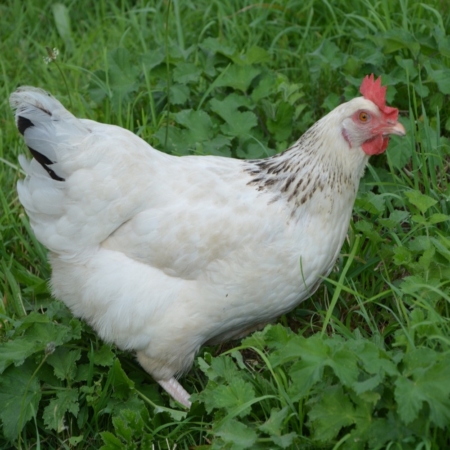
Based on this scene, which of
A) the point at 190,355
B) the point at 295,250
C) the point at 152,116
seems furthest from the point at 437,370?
the point at 152,116

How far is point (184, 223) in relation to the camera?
11.7ft

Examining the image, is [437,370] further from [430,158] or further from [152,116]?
[152,116]

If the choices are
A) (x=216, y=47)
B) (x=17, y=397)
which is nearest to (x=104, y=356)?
(x=17, y=397)

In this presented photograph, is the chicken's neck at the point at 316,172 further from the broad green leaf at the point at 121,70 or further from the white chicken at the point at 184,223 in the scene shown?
the broad green leaf at the point at 121,70

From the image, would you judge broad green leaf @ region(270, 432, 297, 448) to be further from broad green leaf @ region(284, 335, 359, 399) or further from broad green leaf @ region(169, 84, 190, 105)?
broad green leaf @ region(169, 84, 190, 105)

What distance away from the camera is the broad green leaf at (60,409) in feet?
11.5

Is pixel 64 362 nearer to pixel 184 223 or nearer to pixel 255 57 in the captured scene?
pixel 184 223

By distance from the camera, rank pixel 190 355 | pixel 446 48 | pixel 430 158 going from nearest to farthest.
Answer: pixel 190 355 < pixel 430 158 < pixel 446 48

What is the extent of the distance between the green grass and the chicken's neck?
0.99ft

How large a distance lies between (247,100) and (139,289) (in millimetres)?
1739

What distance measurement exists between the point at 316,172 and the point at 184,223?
Result: 26.0 inches

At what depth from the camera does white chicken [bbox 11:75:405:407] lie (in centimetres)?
351

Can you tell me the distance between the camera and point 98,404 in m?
3.59

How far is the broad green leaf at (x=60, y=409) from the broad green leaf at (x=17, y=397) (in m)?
0.07
